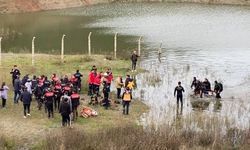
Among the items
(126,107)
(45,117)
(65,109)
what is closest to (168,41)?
(126,107)

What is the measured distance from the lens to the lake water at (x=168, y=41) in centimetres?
3209

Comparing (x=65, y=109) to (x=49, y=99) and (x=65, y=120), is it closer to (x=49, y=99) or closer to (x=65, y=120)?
(x=65, y=120)

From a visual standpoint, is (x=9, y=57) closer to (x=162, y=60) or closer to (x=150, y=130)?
(x=162, y=60)

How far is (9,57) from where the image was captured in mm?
45062

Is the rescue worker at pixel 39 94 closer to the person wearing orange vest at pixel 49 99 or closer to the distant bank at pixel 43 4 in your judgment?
the person wearing orange vest at pixel 49 99

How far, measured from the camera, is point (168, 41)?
193ft

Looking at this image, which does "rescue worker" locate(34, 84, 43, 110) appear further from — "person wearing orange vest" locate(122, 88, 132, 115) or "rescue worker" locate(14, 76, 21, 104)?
"person wearing orange vest" locate(122, 88, 132, 115)

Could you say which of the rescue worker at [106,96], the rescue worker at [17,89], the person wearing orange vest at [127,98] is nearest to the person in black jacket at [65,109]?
the person wearing orange vest at [127,98]

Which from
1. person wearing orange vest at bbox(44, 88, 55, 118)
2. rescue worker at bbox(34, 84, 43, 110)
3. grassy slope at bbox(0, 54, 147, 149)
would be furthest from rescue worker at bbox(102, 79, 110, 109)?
rescue worker at bbox(34, 84, 43, 110)

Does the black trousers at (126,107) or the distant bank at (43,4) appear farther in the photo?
the distant bank at (43,4)

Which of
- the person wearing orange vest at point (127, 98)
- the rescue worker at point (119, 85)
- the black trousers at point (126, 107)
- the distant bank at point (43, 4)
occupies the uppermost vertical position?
the distant bank at point (43, 4)

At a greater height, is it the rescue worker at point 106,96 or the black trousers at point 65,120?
the rescue worker at point 106,96

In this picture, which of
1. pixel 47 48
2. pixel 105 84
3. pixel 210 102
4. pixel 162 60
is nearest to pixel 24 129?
pixel 105 84

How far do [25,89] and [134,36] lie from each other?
3517cm
